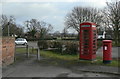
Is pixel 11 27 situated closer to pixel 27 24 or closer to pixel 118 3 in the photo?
pixel 27 24

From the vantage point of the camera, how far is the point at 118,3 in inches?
1266

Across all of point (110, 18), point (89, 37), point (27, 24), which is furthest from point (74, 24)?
point (89, 37)

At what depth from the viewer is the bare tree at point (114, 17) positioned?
31031mm

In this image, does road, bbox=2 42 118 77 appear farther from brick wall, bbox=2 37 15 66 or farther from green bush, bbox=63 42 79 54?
green bush, bbox=63 42 79 54

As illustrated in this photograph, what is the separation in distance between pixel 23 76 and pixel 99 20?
37.2 meters

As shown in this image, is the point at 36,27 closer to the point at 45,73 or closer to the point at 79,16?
the point at 79,16

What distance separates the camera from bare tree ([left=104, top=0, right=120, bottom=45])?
3103 centimetres

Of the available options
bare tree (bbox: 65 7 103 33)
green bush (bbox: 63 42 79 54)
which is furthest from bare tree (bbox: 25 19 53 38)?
green bush (bbox: 63 42 79 54)

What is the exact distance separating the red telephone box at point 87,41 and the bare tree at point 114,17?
21166mm

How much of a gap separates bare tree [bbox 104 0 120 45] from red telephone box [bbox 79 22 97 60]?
69.4 ft

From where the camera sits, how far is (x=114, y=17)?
31219 mm

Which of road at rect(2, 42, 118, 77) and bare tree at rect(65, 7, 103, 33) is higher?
bare tree at rect(65, 7, 103, 33)

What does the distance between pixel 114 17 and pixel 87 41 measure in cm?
2180

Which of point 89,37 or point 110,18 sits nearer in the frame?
point 89,37
